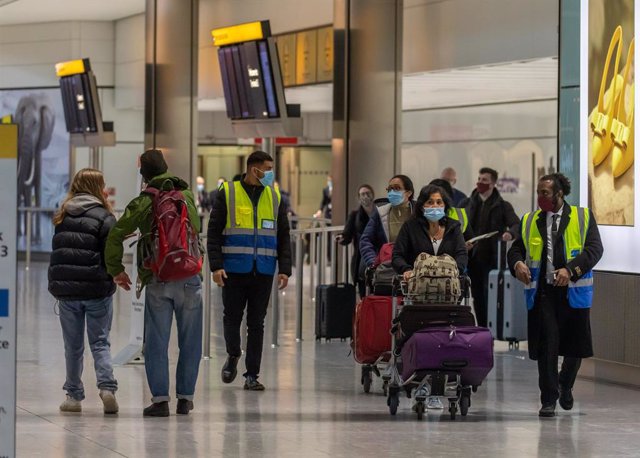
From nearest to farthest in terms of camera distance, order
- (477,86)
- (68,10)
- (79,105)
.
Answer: (477,86) < (79,105) < (68,10)

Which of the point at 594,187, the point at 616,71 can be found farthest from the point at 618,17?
the point at 594,187

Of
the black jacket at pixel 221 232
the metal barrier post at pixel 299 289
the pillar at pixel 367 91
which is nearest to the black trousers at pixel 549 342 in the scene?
the black jacket at pixel 221 232

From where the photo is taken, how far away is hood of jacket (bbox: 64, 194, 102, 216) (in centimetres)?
969

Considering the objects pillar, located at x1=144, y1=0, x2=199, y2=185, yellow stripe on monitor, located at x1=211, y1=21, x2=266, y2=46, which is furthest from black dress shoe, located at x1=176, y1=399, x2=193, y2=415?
pillar, located at x1=144, y1=0, x2=199, y2=185

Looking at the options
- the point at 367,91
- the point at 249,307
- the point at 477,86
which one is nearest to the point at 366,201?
the point at 249,307

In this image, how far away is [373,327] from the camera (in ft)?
34.9

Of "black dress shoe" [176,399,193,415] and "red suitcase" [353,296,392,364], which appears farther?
"red suitcase" [353,296,392,364]

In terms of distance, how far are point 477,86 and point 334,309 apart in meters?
9.75

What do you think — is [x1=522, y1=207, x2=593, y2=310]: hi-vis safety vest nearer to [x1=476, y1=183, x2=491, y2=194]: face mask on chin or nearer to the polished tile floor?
the polished tile floor

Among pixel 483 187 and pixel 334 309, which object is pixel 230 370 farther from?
pixel 483 187

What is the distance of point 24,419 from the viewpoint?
9500mm

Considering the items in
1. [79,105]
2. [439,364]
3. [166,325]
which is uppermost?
[79,105]

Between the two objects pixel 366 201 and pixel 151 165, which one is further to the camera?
pixel 366 201

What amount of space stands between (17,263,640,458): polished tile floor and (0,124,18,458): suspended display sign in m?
2.76
